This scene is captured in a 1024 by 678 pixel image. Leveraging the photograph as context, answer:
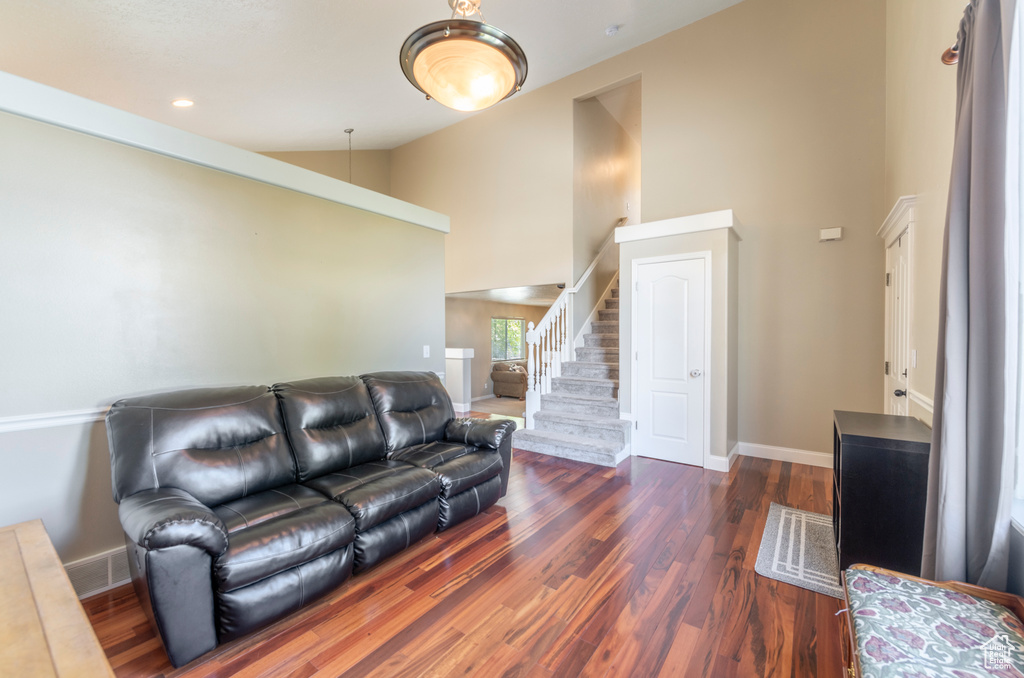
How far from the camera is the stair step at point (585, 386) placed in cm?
498

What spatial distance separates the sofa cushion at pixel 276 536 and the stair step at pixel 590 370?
376 centimetres

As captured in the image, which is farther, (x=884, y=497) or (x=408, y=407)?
(x=408, y=407)

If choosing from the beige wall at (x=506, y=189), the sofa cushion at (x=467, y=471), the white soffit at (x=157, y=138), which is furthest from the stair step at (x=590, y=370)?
the white soffit at (x=157, y=138)

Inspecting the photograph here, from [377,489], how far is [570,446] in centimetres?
255

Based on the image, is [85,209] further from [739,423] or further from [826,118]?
[826,118]

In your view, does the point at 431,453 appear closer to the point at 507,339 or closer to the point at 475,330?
the point at 475,330

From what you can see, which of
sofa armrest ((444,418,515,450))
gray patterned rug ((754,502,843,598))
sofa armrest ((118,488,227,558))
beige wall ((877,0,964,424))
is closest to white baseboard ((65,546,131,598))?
sofa armrest ((118,488,227,558))

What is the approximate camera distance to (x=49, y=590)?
1.32m

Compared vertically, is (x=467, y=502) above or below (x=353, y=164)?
below

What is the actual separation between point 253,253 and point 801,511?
14.2 feet

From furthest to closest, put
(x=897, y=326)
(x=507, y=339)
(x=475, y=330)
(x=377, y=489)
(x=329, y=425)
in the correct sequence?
1. (x=507, y=339)
2. (x=475, y=330)
3. (x=897, y=326)
4. (x=329, y=425)
5. (x=377, y=489)

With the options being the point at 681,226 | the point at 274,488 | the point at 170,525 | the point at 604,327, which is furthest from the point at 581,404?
the point at 170,525

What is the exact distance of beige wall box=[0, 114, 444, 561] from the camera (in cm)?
202

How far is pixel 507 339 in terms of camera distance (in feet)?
32.2
